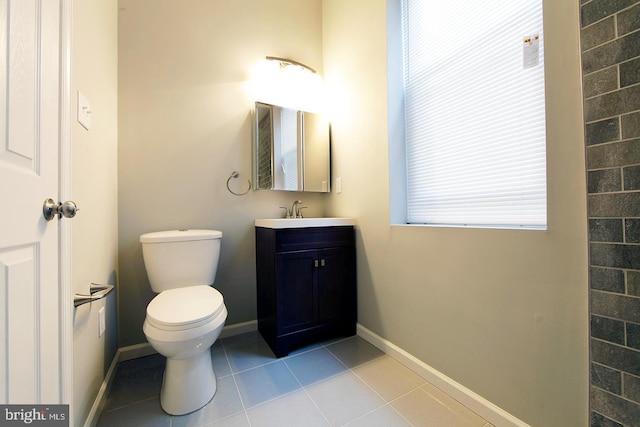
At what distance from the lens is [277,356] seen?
60.4 inches

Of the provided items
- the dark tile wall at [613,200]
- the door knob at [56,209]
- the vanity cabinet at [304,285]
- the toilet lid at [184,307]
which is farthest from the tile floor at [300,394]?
the door knob at [56,209]

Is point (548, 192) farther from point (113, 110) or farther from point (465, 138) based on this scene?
point (113, 110)

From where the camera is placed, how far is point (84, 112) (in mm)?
999

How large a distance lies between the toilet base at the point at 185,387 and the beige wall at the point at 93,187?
0.29m

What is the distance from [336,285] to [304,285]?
0.25 meters

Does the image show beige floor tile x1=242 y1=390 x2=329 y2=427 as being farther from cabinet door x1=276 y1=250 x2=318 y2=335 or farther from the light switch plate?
the light switch plate

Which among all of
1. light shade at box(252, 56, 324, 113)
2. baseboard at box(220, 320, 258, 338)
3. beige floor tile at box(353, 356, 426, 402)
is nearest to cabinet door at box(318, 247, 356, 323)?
beige floor tile at box(353, 356, 426, 402)

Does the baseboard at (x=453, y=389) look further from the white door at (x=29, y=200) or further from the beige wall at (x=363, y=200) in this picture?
the white door at (x=29, y=200)

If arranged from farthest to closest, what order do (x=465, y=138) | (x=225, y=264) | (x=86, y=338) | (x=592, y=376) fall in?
(x=225, y=264), (x=465, y=138), (x=86, y=338), (x=592, y=376)

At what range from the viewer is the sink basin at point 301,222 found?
155 cm

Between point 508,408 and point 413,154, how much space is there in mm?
1316

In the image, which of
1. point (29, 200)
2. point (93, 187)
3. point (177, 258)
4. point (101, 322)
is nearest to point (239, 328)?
point (177, 258)

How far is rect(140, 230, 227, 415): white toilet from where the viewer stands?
3.48 feet

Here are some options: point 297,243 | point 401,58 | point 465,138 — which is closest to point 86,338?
point 297,243
